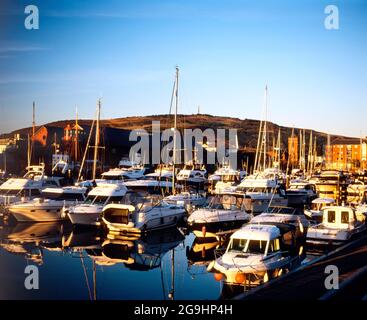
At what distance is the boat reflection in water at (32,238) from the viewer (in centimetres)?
1502

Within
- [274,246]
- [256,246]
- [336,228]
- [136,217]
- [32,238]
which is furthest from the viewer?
[136,217]

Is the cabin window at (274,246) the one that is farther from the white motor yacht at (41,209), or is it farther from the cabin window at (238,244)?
the white motor yacht at (41,209)

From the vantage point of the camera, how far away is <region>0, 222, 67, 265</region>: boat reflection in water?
1502 cm

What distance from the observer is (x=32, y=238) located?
1706 cm

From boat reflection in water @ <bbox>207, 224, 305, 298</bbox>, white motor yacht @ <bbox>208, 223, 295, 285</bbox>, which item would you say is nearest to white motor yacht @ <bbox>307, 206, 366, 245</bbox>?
boat reflection in water @ <bbox>207, 224, 305, 298</bbox>

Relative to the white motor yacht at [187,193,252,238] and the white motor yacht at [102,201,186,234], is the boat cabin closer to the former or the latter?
the white motor yacht at [187,193,252,238]

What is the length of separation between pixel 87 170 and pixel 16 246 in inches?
875

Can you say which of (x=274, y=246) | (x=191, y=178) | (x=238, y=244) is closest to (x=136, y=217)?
(x=238, y=244)

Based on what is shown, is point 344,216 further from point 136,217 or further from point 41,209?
point 41,209

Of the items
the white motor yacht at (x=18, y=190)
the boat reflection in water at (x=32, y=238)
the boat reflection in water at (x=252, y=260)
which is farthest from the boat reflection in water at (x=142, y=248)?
the white motor yacht at (x=18, y=190)

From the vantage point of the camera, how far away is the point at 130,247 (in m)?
15.8
